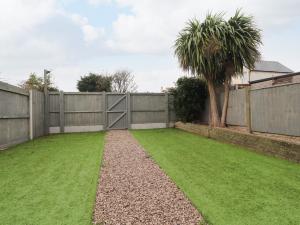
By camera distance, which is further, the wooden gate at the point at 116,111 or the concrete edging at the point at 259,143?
the wooden gate at the point at 116,111

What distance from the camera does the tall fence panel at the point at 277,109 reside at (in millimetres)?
5664

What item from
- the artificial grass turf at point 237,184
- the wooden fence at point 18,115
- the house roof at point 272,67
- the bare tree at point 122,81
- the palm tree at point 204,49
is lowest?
the artificial grass turf at point 237,184

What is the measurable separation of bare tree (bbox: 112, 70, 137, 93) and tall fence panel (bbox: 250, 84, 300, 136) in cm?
2585

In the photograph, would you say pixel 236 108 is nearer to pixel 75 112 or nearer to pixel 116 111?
pixel 116 111

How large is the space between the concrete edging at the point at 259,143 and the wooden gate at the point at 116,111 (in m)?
4.59

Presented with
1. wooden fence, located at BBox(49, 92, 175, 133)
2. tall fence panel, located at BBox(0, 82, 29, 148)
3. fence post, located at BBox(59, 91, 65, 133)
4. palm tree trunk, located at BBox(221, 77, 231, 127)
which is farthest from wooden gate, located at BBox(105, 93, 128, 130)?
palm tree trunk, located at BBox(221, 77, 231, 127)

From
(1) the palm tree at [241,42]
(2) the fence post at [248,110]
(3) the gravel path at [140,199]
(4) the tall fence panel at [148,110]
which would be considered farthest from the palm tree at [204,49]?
(3) the gravel path at [140,199]

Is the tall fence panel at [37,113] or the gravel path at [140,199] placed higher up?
the tall fence panel at [37,113]

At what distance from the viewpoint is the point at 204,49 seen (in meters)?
8.70

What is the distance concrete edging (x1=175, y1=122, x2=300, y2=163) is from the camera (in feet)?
16.4

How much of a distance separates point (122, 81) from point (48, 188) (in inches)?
1155

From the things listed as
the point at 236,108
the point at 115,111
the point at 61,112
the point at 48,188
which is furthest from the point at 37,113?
the point at 236,108

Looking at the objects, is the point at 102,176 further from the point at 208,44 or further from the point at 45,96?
the point at 45,96

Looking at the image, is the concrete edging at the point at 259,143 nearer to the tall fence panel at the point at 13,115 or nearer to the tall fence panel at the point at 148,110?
the tall fence panel at the point at 148,110
